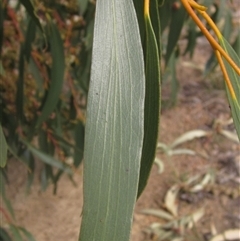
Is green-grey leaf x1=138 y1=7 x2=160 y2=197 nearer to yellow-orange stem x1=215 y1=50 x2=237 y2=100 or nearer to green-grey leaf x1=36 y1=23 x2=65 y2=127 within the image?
yellow-orange stem x1=215 y1=50 x2=237 y2=100

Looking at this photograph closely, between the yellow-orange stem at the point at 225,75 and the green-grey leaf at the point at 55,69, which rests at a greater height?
the yellow-orange stem at the point at 225,75

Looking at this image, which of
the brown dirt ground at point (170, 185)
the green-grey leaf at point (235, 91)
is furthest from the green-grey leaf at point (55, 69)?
the brown dirt ground at point (170, 185)

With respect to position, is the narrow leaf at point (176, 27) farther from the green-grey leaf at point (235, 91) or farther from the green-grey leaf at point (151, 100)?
the green-grey leaf at point (151, 100)

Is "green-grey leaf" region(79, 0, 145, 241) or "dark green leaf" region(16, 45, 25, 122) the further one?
"dark green leaf" region(16, 45, 25, 122)

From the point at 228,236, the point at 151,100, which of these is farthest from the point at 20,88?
the point at 228,236

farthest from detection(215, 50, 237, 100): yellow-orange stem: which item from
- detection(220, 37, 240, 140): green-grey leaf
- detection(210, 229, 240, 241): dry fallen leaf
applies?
detection(210, 229, 240, 241): dry fallen leaf

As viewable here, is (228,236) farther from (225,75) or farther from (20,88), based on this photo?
(225,75)

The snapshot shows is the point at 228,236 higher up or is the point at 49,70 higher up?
the point at 49,70
